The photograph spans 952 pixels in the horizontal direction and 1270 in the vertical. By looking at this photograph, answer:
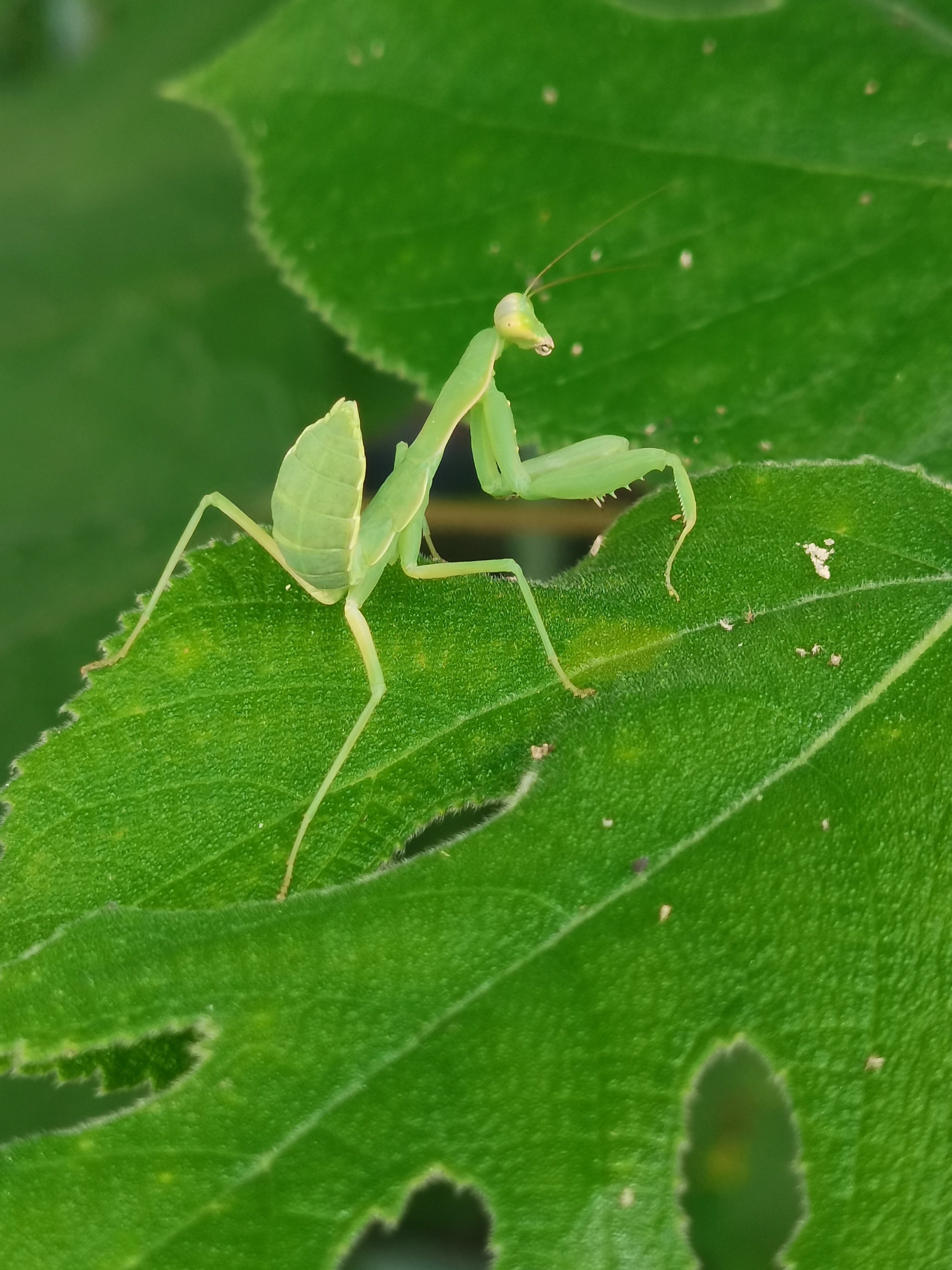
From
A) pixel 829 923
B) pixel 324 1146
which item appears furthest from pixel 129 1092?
pixel 829 923

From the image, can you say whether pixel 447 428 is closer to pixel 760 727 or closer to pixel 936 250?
pixel 760 727

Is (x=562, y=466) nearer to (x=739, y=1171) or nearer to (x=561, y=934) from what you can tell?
(x=561, y=934)

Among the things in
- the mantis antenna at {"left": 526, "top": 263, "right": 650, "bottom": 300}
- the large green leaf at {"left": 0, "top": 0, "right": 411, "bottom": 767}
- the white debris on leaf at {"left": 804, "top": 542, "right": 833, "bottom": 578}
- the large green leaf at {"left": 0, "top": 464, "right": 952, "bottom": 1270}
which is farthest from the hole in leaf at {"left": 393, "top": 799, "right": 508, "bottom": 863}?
the large green leaf at {"left": 0, "top": 0, "right": 411, "bottom": 767}

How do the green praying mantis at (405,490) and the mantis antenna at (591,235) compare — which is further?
the mantis antenna at (591,235)

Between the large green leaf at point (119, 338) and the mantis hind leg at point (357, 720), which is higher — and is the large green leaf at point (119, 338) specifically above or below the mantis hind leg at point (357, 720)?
above

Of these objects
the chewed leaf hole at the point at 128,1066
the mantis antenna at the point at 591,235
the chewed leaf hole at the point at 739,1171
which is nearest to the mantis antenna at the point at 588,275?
the mantis antenna at the point at 591,235

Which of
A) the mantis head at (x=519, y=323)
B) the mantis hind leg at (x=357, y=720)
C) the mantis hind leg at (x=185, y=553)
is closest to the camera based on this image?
the mantis hind leg at (x=357, y=720)

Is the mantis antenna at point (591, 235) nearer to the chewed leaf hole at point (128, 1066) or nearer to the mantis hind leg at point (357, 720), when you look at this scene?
the mantis hind leg at point (357, 720)
